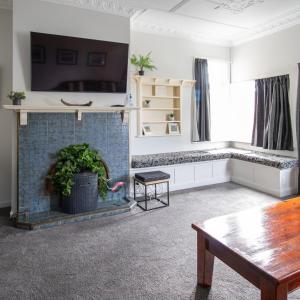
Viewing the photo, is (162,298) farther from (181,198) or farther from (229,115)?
(229,115)

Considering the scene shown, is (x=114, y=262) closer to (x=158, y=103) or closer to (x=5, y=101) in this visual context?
(x=5, y=101)

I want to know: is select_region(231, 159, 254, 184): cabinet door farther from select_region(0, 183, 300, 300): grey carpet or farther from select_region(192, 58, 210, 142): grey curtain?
select_region(0, 183, 300, 300): grey carpet

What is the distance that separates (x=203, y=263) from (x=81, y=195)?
189 centimetres

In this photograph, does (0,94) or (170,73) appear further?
(170,73)

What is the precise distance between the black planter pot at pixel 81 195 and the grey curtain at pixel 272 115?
3.15m

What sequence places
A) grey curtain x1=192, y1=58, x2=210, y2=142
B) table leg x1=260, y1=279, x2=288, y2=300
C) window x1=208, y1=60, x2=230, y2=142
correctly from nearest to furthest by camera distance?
1. table leg x1=260, y1=279, x2=288, y2=300
2. grey curtain x1=192, y1=58, x2=210, y2=142
3. window x1=208, y1=60, x2=230, y2=142

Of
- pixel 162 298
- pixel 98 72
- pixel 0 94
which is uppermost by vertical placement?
pixel 98 72

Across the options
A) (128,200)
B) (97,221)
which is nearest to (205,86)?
(128,200)

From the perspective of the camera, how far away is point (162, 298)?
1851 millimetres

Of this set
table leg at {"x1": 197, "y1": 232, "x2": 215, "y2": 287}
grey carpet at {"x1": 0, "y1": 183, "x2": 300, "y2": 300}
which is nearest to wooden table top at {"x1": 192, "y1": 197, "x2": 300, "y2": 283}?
table leg at {"x1": 197, "y1": 232, "x2": 215, "y2": 287}

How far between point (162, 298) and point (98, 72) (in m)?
2.87

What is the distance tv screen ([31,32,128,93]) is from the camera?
3264 millimetres

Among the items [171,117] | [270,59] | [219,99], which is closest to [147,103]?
[171,117]

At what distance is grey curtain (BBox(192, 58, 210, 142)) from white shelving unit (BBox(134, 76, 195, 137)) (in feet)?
0.71
